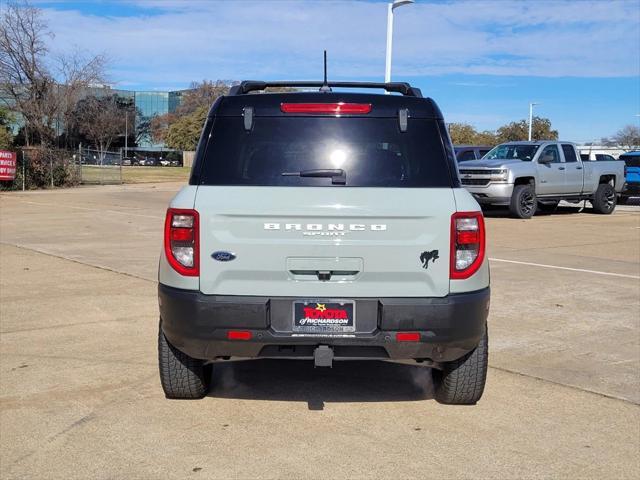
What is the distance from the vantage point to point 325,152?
4.27 meters

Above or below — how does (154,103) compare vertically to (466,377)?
above

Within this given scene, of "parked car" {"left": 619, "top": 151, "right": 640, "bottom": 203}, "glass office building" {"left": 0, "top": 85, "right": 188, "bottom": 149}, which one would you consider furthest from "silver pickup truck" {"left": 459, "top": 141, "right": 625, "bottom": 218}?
"glass office building" {"left": 0, "top": 85, "right": 188, "bottom": 149}

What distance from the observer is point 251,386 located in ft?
17.3

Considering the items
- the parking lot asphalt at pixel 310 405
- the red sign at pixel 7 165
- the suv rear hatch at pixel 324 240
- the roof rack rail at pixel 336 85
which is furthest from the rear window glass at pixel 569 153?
the red sign at pixel 7 165

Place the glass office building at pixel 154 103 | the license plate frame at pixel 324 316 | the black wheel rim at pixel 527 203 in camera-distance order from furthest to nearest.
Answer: the glass office building at pixel 154 103, the black wheel rim at pixel 527 203, the license plate frame at pixel 324 316

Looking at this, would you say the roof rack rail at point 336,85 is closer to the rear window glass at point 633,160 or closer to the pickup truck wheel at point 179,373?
the pickup truck wheel at point 179,373

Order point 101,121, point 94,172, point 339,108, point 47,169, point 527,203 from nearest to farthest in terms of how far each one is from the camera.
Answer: point 339,108 < point 527,203 < point 47,169 < point 94,172 < point 101,121

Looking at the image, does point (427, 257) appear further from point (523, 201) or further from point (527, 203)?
point (527, 203)

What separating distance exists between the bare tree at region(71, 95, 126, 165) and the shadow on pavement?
5697 centimetres

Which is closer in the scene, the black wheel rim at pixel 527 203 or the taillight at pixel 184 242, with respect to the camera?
the taillight at pixel 184 242

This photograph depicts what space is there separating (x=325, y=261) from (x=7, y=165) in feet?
90.6

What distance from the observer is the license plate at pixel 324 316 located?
408cm

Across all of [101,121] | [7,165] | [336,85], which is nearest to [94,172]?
[7,165]

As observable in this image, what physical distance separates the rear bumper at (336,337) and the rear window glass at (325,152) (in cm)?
68
